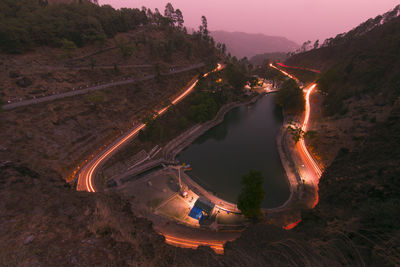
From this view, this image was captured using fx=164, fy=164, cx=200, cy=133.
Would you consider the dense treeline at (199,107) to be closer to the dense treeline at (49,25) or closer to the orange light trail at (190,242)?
the orange light trail at (190,242)

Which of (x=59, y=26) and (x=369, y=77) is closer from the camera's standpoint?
(x=369, y=77)

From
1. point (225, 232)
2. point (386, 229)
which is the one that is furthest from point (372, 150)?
point (225, 232)

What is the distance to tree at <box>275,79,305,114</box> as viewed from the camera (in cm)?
6475

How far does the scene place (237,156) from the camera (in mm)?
46500

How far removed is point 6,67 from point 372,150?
85.0 meters

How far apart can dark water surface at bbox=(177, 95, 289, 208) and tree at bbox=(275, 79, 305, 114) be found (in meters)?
5.88

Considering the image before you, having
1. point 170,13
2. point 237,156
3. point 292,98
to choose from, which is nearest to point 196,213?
point 237,156

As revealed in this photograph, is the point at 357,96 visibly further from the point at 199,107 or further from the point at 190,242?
the point at 190,242

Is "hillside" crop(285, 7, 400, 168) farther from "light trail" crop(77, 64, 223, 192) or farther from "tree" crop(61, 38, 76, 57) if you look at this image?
"tree" crop(61, 38, 76, 57)

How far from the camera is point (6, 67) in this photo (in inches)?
1738

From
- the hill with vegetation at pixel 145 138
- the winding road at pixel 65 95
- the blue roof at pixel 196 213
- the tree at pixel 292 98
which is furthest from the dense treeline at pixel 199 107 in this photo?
the blue roof at pixel 196 213

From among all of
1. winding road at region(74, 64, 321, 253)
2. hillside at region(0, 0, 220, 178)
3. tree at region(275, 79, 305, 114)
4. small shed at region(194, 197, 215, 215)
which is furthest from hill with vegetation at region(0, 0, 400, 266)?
small shed at region(194, 197, 215, 215)

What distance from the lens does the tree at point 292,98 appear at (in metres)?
64.8

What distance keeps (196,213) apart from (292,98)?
60.3 m
